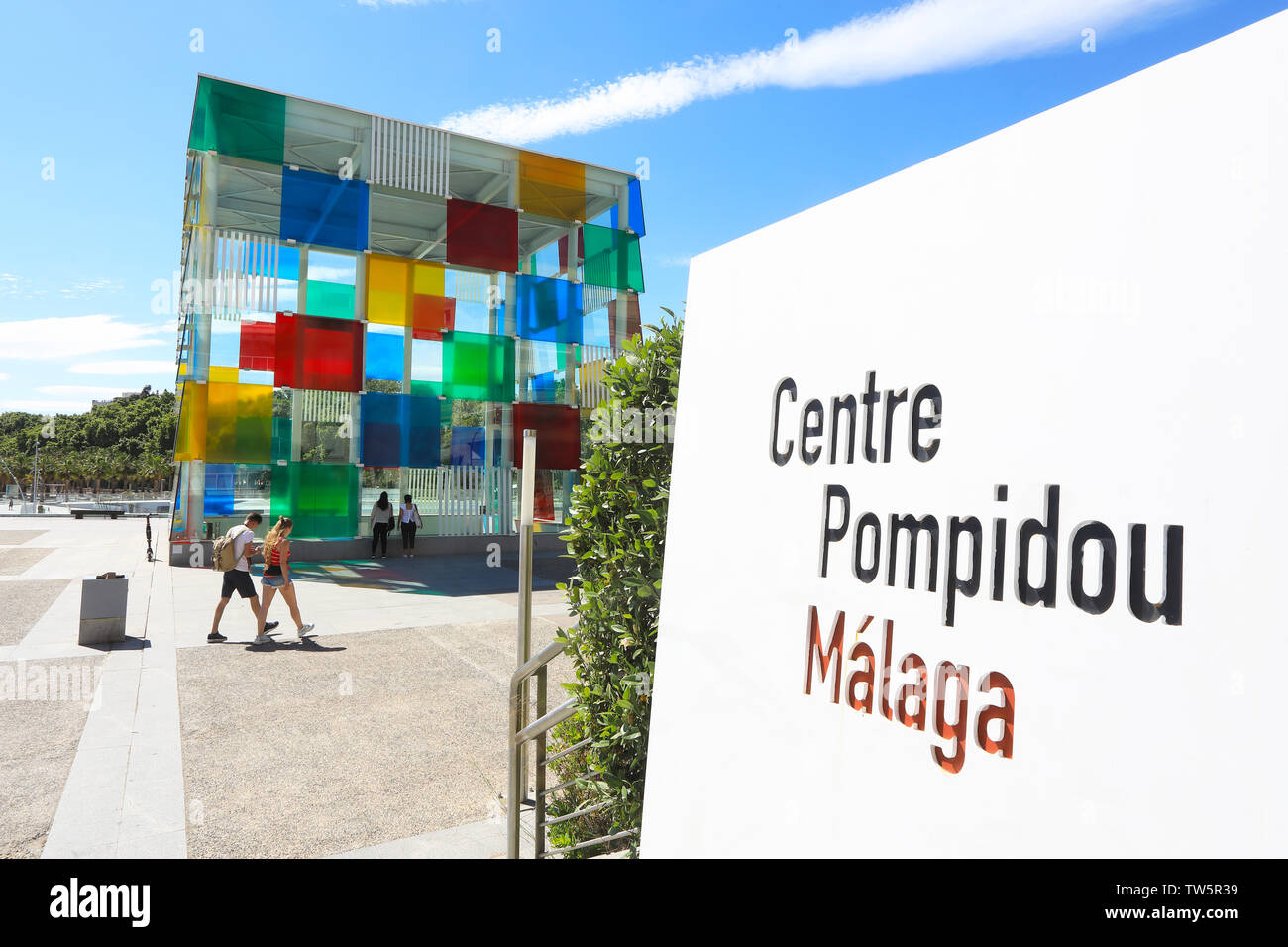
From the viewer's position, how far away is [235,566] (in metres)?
9.77

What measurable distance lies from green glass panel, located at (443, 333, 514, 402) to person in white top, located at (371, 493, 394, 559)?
3.30 metres

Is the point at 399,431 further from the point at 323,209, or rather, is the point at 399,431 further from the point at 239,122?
the point at 239,122

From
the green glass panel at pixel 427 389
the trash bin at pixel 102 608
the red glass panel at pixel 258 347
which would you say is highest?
the red glass panel at pixel 258 347

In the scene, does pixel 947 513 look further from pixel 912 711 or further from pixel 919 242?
pixel 919 242

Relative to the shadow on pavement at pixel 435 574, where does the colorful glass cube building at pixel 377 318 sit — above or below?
above

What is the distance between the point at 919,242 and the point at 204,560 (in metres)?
18.5

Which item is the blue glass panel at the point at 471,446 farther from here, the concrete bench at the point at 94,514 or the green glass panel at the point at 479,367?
the concrete bench at the point at 94,514

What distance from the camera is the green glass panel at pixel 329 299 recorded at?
19.0 m

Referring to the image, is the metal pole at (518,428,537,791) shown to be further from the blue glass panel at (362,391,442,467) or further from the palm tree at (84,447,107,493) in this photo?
the palm tree at (84,447,107,493)

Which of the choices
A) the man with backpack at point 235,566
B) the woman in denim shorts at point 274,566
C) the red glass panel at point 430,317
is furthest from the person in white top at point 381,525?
the woman in denim shorts at point 274,566

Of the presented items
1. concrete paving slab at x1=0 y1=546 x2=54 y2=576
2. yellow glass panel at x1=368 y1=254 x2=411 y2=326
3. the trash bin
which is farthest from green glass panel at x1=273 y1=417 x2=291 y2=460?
the trash bin

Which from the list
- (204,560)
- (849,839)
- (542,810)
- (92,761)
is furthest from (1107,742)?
(204,560)

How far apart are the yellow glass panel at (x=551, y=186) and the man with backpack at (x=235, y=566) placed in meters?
15.1

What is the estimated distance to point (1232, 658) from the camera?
1163mm
